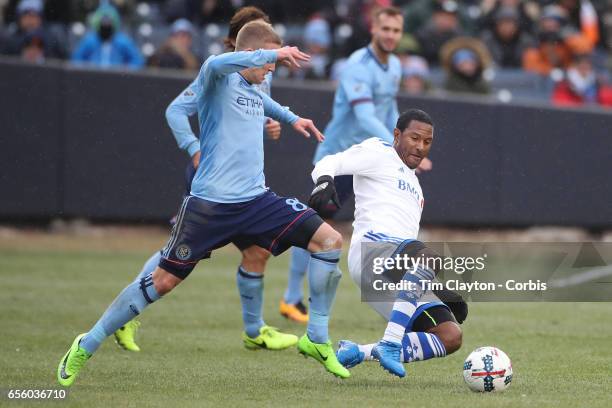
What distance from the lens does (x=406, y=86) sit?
17484mm

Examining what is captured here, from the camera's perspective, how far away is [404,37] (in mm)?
18656

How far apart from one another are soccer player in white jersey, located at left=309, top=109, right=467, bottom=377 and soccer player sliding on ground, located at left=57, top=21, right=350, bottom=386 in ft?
0.77

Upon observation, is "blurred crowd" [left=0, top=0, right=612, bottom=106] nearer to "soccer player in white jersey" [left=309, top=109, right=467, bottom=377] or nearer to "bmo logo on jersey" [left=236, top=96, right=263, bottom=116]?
"bmo logo on jersey" [left=236, top=96, right=263, bottom=116]

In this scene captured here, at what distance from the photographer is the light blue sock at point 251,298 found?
29.2 ft

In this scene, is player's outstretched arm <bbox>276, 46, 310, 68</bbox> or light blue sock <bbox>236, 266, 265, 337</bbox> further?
light blue sock <bbox>236, 266, 265, 337</bbox>

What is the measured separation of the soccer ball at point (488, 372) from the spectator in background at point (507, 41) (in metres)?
13.1

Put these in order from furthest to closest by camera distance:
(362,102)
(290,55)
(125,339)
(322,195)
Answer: (362,102)
(125,339)
(322,195)
(290,55)

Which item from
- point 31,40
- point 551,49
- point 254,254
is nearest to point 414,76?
point 551,49

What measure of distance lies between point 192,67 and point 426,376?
32.6 feet

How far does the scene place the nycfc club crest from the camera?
7.40 m

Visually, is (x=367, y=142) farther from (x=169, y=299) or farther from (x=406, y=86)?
(x=406, y=86)

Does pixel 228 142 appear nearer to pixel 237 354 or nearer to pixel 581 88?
pixel 237 354

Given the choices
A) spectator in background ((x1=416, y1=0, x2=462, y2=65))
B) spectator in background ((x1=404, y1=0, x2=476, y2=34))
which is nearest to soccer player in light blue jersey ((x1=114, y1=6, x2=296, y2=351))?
spectator in background ((x1=416, y1=0, x2=462, y2=65))

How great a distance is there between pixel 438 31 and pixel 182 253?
12.4m
